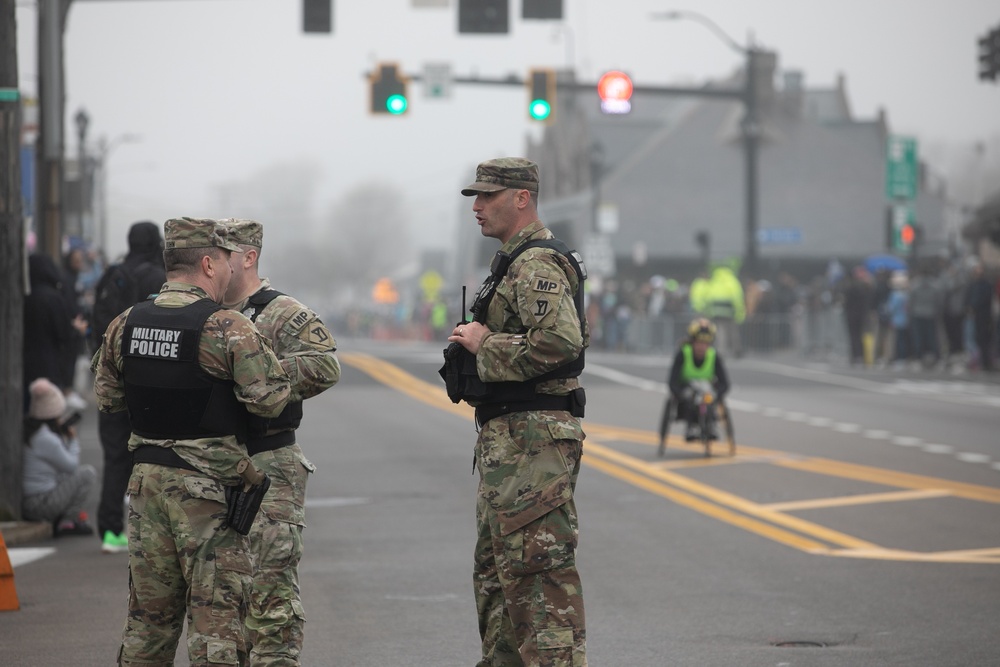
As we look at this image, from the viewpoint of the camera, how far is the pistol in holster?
5.21m

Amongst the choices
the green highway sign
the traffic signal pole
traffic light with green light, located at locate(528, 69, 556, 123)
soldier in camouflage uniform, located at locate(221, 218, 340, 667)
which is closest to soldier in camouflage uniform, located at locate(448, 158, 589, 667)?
soldier in camouflage uniform, located at locate(221, 218, 340, 667)

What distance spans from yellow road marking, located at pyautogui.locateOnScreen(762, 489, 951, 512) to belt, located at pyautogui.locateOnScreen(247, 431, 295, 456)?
6559 millimetres

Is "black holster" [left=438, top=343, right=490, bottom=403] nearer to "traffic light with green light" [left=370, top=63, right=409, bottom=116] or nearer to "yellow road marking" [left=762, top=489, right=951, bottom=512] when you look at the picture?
"yellow road marking" [left=762, top=489, right=951, bottom=512]

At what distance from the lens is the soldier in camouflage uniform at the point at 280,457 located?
5.96 m

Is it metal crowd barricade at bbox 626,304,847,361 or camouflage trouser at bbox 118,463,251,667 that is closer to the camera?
camouflage trouser at bbox 118,463,251,667

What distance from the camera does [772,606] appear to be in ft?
27.2

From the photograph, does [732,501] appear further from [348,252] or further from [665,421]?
[348,252]

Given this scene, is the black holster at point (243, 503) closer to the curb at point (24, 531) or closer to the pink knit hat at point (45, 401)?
the curb at point (24, 531)

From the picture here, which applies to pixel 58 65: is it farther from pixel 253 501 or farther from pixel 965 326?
pixel 965 326

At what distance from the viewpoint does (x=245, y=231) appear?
6129 mm

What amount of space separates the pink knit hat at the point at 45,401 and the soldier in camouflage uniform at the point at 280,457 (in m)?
5.05

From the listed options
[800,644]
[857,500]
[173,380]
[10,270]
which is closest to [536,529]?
[173,380]

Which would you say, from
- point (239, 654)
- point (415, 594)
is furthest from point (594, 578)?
point (239, 654)

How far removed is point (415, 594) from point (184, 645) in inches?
60.0
